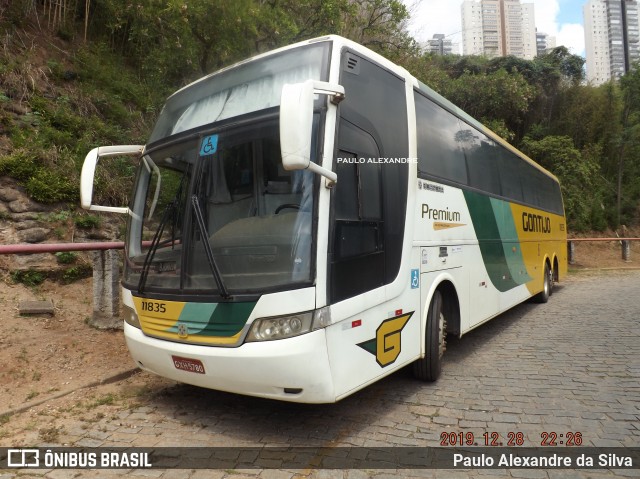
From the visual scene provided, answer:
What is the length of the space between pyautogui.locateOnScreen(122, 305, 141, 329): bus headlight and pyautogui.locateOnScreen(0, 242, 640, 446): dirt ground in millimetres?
871

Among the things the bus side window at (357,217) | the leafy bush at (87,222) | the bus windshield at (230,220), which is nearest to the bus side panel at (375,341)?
the bus side window at (357,217)

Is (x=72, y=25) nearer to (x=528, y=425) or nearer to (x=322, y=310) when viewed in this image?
(x=322, y=310)

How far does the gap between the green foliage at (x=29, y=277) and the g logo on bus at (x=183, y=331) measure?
4392 millimetres

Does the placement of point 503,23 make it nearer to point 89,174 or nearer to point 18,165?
point 18,165

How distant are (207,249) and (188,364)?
95 cm

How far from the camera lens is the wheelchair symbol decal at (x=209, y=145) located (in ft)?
12.6

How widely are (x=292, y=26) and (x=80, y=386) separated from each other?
25.2ft

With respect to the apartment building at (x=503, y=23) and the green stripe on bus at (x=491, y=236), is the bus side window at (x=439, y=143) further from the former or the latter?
the apartment building at (x=503, y=23)

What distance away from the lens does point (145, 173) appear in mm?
4527

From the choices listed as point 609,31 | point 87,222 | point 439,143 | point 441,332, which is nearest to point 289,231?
point 441,332

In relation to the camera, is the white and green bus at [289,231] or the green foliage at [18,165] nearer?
the white and green bus at [289,231]

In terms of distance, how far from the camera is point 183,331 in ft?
12.0

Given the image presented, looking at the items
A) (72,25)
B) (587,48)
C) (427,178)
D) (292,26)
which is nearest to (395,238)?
(427,178)

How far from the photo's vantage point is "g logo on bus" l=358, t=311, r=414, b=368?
385cm
